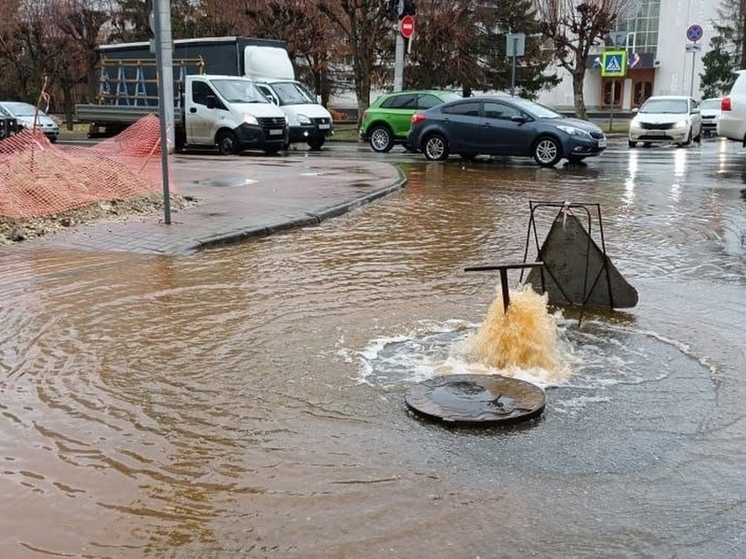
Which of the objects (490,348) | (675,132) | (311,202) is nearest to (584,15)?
(675,132)

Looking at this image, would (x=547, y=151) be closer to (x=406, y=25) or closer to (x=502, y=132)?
(x=502, y=132)

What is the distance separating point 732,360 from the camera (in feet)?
17.1

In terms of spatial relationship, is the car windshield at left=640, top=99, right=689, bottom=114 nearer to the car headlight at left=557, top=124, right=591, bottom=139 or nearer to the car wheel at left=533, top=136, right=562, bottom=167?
the car headlight at left=557, top=124, right=591, bottom=139

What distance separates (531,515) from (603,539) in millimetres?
298

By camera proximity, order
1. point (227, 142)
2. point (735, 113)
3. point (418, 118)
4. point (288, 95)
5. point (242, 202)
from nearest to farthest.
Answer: point (242, 202) → point (735, 113) → point (418, 118) → point (227, 142) → point (288, 95)

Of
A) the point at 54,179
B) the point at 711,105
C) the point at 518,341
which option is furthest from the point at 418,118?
the point at 711,105

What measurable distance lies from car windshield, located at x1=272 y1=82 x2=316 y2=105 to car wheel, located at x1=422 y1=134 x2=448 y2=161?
244 inches

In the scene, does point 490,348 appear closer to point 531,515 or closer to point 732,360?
point 732,360

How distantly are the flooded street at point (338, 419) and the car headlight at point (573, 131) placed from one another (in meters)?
10.1

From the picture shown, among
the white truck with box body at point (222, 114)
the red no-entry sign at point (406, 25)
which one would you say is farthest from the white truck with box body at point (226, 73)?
the red no-entry sign at point (406, 25)

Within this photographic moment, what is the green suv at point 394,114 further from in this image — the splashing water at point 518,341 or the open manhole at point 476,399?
the open manhole at point 476,399

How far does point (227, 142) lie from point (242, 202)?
10.7 meters

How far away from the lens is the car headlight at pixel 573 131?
59.2ft

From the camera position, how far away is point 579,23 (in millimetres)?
35062
